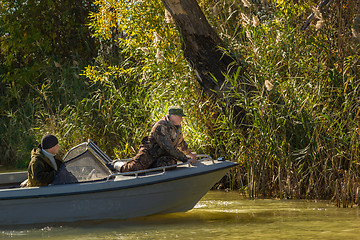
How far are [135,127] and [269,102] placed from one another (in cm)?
303

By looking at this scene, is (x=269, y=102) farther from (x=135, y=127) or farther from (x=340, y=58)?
(x=135, y=127)

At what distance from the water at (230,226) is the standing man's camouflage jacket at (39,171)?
55 cm

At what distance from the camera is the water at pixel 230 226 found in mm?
6652

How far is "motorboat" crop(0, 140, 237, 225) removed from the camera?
7.29 metres

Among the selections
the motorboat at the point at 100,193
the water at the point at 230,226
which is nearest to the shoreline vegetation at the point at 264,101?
the water at the point at 230,226

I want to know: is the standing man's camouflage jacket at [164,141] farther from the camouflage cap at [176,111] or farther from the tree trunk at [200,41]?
the tree trunk at [200,41]

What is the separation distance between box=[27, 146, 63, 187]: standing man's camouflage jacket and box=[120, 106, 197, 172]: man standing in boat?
924 millimetres

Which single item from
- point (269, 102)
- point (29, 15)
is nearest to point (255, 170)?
point (269, 102)

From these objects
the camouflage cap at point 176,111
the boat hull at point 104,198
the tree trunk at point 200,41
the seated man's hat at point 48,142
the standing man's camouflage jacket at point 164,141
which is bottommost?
the boat hull at point 104,198

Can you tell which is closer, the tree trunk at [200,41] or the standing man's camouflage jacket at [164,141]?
the standing man's camouflage jacket at [164,141]

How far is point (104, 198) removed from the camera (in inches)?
291

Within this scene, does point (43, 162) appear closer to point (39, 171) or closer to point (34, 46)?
point (39, 171)

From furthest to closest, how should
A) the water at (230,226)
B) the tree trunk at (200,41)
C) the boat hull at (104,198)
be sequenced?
the tree trunk at (200,41) → the boat hull at (104,198) → the water at (230,226)

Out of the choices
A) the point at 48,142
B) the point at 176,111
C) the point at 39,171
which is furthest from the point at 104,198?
the point at 176,111
